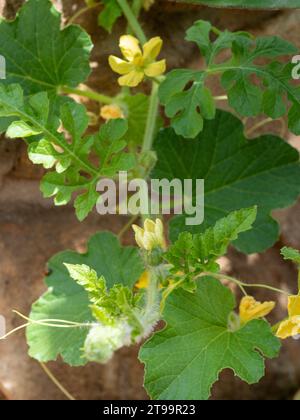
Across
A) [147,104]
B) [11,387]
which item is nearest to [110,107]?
[147,104]

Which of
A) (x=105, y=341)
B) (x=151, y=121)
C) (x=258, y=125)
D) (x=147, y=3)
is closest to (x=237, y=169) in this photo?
(x=151, y=121)

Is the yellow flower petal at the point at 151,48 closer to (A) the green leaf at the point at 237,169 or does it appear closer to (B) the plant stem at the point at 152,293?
(A) the green leaf at the point at 237,169

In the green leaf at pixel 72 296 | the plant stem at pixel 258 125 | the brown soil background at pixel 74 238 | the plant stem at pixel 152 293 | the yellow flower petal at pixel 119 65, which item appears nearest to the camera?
the plant stem at pixel 152 293

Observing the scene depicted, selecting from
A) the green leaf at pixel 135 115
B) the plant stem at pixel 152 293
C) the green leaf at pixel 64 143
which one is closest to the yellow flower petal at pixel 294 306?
the plant stem at pixel 152 293

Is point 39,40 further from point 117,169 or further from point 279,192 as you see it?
point 279,192

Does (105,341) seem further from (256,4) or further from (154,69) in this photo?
(256,4)

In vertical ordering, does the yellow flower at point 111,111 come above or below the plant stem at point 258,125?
above
